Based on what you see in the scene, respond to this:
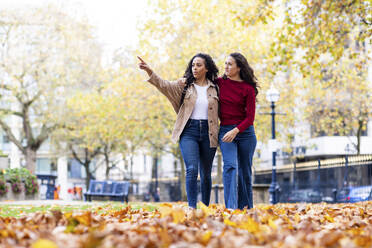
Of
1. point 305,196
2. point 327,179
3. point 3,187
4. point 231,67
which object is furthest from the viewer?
point 305,196

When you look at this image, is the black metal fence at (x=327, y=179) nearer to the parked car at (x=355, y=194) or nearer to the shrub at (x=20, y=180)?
the parked car at (x=355, y=194)

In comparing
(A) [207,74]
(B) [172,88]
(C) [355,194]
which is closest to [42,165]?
(C) [355,194]

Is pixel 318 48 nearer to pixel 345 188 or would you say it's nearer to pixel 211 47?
pixel 345 188

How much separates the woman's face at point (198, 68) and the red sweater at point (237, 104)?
0.30 metres

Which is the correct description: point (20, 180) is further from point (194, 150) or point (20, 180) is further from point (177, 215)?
point (177, 215)

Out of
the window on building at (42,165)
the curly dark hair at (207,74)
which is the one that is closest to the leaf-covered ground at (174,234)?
the curly dark hair at (207,74)

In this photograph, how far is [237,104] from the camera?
6020 mm

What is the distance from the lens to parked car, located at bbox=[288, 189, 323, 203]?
20.1 meters

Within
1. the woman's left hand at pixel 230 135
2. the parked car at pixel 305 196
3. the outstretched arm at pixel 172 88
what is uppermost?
the outstretched arm at pixel 172 88

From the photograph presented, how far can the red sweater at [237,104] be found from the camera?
236 inches

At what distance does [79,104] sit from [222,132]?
25328mm

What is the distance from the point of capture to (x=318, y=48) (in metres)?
13.1

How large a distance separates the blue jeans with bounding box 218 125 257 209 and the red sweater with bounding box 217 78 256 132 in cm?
11

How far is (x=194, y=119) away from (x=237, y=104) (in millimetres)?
544
